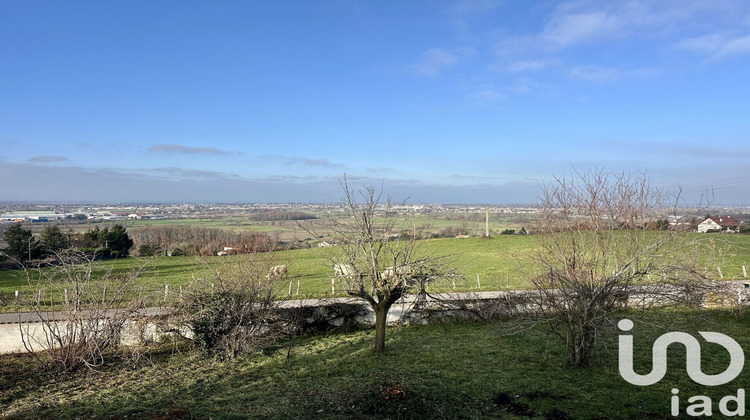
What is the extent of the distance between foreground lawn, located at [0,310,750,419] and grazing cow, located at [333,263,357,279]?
6.89 feet

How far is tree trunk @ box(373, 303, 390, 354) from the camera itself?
10078 millimetres

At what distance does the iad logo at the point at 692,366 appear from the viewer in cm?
684

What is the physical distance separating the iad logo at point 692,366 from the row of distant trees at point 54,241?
85.1 ft

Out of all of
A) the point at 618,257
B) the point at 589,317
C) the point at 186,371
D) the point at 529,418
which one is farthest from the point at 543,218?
the point at 186,371

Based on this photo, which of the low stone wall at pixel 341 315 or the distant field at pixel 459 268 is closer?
the low stone wall at pixel 341 315

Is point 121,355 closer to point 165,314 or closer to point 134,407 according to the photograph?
point 165,314

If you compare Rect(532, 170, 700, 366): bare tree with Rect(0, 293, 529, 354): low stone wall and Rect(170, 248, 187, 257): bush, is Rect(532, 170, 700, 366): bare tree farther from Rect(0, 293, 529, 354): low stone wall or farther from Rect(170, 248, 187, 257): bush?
Rect(170, 248, 187, 257): bush

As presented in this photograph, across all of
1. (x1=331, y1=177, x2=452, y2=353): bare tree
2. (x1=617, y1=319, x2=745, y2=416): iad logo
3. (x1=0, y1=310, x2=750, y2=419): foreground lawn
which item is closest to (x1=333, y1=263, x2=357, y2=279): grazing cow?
(x1=331, y1=177, x2=452, y2=353): bare tree

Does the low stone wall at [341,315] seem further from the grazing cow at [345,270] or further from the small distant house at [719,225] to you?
the small distant house at [719,225]

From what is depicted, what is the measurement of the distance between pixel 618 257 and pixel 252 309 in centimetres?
864

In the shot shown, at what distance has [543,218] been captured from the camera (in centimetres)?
1035

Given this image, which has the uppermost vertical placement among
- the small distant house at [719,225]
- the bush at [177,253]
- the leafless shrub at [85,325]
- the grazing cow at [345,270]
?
the small distant house at [719,225]

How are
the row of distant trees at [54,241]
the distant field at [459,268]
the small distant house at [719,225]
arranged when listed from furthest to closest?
the row of distant trees at [54,241]
the distant field at [459,268]
the small distant house at [719,225]

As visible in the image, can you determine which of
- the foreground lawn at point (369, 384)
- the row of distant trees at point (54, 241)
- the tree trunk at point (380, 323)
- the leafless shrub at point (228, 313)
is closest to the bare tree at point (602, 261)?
the foreground lawn at point (369, 384)
